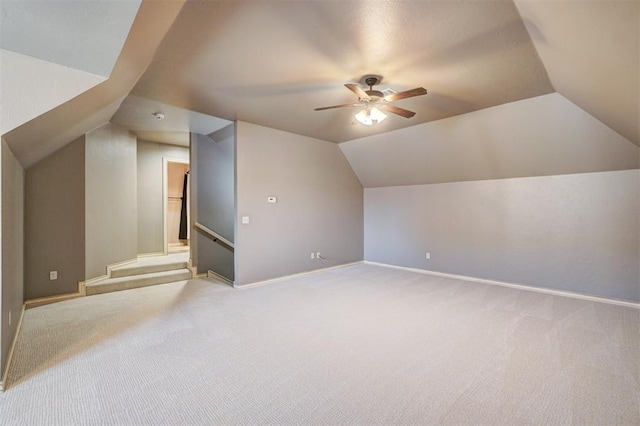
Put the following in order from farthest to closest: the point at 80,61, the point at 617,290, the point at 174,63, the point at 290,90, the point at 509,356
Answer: the point at 617,290 < the point at 290,90 < the point at 174,63 < the point at 509,356 < the point at 80,61

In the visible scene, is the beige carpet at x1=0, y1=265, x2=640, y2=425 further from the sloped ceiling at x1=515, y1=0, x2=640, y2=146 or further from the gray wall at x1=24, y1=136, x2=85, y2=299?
the sloped ceiling at x1=515, y1=0, x2=640, y2=146

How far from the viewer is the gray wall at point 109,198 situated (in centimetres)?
436

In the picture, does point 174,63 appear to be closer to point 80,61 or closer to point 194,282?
point 80,61

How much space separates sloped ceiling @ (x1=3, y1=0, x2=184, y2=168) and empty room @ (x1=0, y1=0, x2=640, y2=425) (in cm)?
3

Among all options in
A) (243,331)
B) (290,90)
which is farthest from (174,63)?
(243,331)

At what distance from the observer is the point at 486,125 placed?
13.6 ft

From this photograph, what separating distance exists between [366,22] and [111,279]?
5.11 m

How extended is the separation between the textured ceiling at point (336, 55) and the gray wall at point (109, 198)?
1890 mm

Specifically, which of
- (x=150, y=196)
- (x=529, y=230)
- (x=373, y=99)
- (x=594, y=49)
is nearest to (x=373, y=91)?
(x=373, y=99)

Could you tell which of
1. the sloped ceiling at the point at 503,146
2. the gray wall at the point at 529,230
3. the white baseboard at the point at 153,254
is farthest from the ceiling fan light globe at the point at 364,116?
the white baseboard at the point at 153,254

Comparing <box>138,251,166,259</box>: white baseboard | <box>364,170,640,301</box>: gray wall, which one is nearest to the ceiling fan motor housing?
<box>364,170,640,301</box>: gray wall

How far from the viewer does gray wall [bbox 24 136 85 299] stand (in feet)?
12.4

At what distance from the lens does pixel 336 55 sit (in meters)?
2.55

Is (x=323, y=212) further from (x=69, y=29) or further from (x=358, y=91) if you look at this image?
(x=69, y=29)
